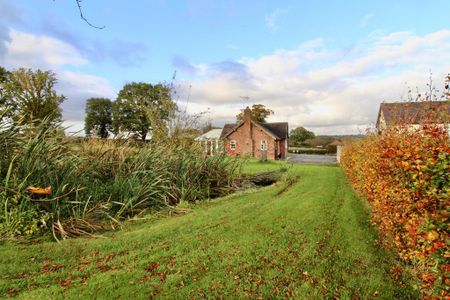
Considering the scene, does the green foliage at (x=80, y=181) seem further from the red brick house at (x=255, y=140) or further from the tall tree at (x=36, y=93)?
the red brick house at (x=255, y=140)

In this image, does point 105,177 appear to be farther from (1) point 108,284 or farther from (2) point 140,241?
(1) point 108,284

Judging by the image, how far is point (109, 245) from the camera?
505 centimetres

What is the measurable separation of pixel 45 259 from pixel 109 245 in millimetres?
991

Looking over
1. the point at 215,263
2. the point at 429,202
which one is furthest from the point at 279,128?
the point at 429,202

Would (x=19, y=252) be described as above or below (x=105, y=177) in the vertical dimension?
below

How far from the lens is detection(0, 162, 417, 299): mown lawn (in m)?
3.47

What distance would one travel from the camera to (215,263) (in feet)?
13.9

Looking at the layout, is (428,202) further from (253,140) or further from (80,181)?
(253,140)

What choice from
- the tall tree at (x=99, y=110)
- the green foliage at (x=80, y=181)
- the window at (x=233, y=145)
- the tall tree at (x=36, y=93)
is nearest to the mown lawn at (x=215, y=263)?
the green foliage at (x=80, y=181)

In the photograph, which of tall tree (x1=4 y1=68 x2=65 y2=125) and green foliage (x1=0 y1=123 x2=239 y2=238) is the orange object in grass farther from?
tall tree (x1=4 y1=68 x2=65 y2=125)

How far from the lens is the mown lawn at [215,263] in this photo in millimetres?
3473

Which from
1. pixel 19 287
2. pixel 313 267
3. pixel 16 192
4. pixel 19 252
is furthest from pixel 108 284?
pixel 16 192

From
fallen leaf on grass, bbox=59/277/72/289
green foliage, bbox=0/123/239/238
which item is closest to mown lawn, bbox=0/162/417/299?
fallen leaf on grass, bbox=59/277/72/289

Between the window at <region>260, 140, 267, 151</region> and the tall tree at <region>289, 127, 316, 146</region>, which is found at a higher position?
the tall tree at <region>289, 127, 316, 146</region>
